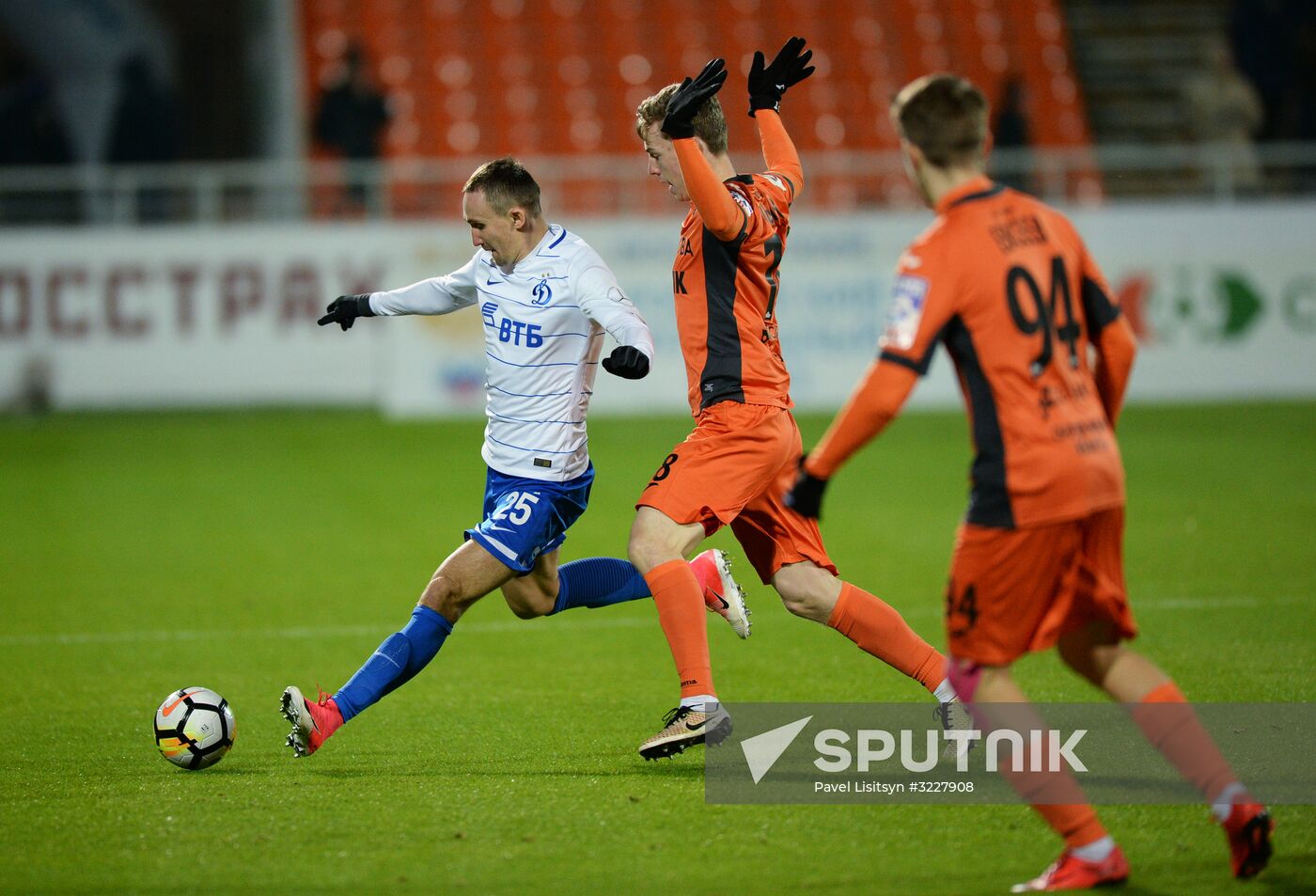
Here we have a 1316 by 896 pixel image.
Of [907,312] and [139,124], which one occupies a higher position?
[139,124]

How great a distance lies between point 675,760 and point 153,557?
5.64 metres

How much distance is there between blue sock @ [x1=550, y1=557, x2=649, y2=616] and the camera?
19.2 ft

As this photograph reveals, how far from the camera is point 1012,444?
3.78 meters

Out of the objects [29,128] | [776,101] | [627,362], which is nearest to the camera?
[627,362]

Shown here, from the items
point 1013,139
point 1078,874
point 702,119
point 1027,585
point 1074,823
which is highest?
point 1013,139

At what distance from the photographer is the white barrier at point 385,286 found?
59.7ft

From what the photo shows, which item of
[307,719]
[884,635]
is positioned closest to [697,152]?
[884,635]

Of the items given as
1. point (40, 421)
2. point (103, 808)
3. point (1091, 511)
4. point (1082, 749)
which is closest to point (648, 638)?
point (1082, 749)

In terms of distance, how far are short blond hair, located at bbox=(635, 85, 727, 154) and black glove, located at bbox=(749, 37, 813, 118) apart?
1.69 ft

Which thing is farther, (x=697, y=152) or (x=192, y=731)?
(x=192, y=731)

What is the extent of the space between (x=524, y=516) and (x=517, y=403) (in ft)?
1.32

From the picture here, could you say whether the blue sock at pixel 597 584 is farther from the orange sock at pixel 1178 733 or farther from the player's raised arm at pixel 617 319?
the orange sock at pixel 1178 733

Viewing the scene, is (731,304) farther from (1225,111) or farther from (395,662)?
(1225,111)

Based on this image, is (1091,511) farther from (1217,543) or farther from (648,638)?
(1217,543)
